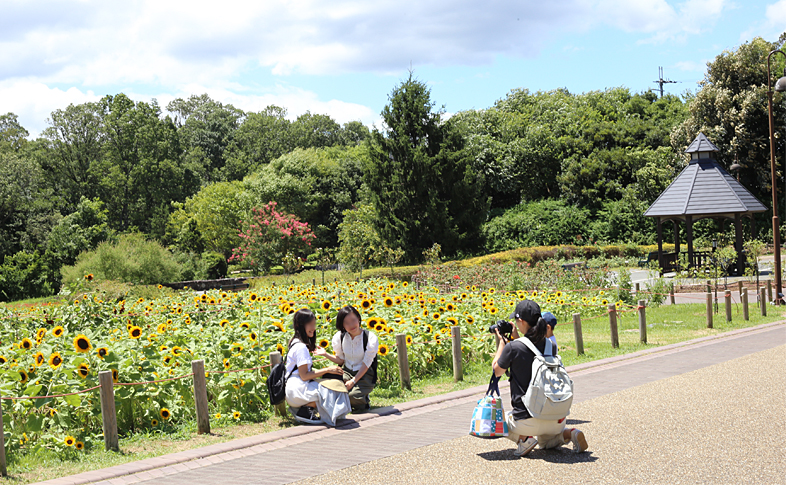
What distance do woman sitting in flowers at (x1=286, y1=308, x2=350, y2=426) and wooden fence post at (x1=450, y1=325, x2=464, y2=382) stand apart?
2.33 meters

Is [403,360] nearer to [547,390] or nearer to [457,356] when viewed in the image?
[457,356]

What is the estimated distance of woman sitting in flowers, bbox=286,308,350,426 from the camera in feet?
22.8

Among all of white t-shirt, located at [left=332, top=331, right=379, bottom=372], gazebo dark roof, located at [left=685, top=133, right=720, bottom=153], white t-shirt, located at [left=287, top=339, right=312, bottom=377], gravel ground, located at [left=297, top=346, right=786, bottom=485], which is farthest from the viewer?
gazebo dark roof, located at [left=685, top=133, right=720, bottom=153]

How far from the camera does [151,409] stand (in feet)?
22.5

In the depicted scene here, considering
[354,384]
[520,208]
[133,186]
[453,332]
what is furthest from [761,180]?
[133,186]

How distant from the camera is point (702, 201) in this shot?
2581 cm

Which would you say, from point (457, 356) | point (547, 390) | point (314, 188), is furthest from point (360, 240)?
point (547, 390)

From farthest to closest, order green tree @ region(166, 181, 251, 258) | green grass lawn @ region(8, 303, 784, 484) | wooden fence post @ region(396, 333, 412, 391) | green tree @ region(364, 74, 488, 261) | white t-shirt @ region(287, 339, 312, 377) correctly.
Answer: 1. green tree @ region(166, 181, 251, 258)
2. green tree @ region(364, 74, 488, 261)
3. wooden fence post @ region(396, 333, 412, 391)
4. white t-shirt @ region(287, 339, 312, 377)
5. green grass lawn @ region(8, 303, 784, 484)

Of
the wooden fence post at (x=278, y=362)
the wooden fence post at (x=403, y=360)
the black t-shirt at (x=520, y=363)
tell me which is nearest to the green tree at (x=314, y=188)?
the wooden fence post at (x=403, y=360)

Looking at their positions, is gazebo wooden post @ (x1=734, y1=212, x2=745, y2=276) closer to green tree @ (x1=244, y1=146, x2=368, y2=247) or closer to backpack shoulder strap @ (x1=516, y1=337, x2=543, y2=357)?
backpack shoulder strap @ (x1=516, y1=337, x2=543, y2=357)

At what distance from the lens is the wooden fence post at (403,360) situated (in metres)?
8.34

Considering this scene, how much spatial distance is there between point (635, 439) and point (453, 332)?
3430mm

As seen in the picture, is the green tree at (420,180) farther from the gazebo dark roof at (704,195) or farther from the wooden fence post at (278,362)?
the wooden fence post at (278,362)

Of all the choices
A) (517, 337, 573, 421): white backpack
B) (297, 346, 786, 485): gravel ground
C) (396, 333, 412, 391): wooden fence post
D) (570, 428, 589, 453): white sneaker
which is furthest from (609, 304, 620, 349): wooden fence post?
(517, 337, 573, 421): white backpack
